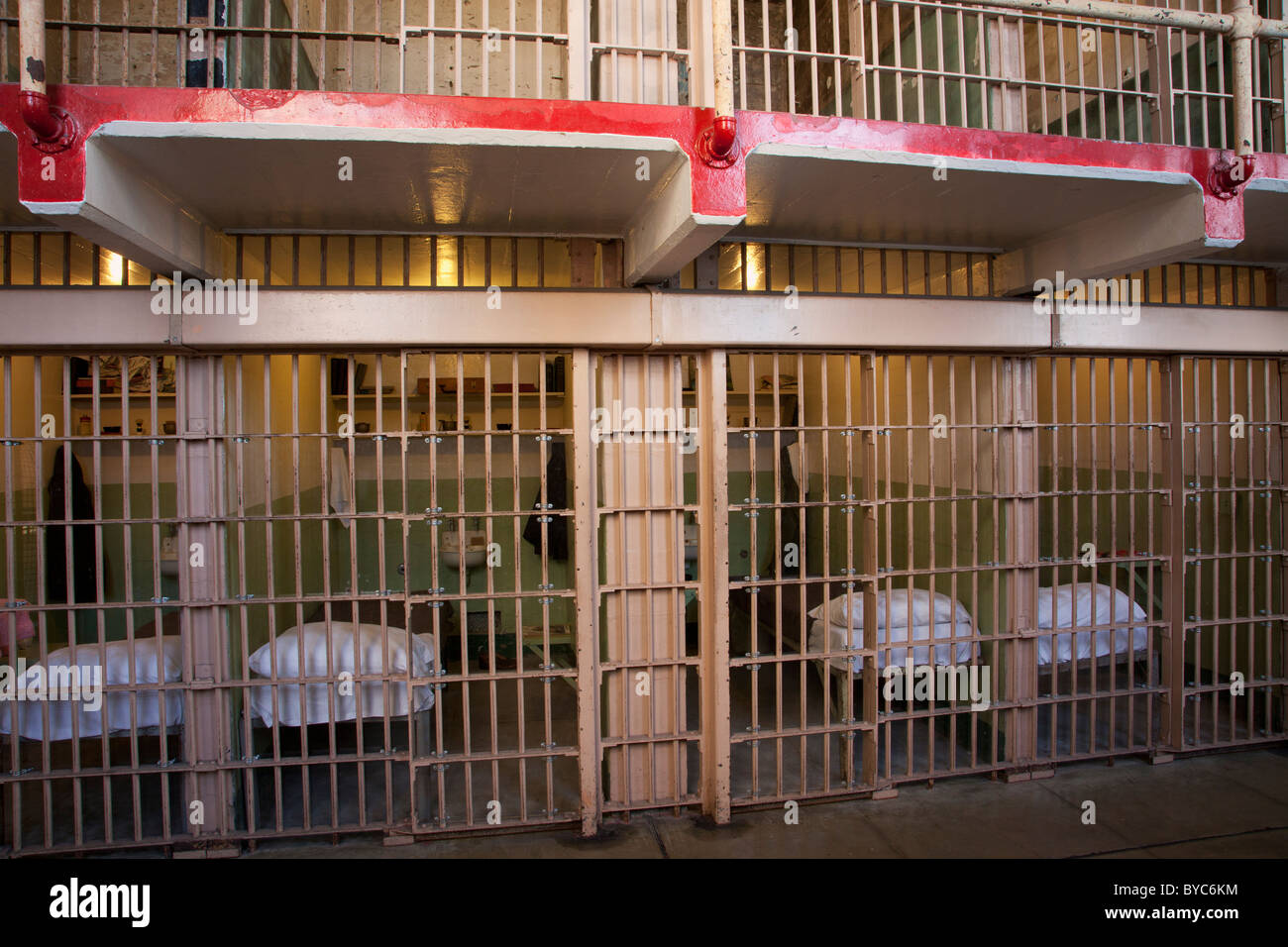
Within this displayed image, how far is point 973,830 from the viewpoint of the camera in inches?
188

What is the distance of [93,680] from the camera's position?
4.64 meters

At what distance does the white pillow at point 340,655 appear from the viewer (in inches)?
188

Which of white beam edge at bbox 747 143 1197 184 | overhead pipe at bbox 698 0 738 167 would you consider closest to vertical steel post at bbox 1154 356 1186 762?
white beam edge at bbox 747 143 1197 184

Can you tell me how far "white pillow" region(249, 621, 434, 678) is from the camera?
478 cm

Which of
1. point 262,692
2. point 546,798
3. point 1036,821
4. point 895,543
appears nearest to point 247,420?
point 262,692

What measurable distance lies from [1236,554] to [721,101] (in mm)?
5062

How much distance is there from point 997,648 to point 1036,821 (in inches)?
44.3

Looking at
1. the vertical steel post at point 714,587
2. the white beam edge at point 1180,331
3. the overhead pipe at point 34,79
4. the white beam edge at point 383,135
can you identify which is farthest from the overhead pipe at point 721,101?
the white beam edge at point 1180,331

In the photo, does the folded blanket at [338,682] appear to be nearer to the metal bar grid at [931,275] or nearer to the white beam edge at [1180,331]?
the metal bar grid at [931,275]

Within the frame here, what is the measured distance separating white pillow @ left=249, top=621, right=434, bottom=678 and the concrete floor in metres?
1.00

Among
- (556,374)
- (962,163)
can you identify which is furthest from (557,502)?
(962,163)

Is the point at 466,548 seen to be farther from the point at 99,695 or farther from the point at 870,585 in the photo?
the point at 870,585

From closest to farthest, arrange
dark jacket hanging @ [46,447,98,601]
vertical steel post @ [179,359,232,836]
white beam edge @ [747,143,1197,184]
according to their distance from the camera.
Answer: white beam edge @ [747,143,1197,184] < vertical steel post @ [179,359,232,836] < dark jacket hanging @ [46,447,98,601]

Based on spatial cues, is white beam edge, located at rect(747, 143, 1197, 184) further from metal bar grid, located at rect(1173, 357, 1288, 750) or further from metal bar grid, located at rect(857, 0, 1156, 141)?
metal bar grid, located at rect(1173, 357, 1288, 750)
